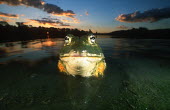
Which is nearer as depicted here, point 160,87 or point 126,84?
point 160,87

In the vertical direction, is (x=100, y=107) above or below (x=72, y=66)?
below

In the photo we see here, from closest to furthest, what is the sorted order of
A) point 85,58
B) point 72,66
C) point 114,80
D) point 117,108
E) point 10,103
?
point 117,108 → point 10,103 → point 85,58 → point 72,66 → point 114,80

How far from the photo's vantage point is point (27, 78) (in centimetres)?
491

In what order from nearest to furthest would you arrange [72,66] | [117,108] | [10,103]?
[117,108] < [10,103] < [72,66]

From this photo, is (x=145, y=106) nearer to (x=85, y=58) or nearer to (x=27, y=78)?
(x=85, y=58)

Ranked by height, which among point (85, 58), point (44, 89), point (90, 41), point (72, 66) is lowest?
point (44, 89)

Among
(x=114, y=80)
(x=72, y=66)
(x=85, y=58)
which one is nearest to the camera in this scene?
(x=85, y=58)

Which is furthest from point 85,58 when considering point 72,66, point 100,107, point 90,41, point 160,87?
point 160,87

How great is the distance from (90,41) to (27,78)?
282 centimetres

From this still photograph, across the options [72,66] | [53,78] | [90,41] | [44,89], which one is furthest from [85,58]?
[53,78]

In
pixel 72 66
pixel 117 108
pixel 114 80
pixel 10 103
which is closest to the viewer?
pixel 117 108

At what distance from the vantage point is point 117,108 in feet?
9.34

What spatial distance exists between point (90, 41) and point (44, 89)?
2.08m

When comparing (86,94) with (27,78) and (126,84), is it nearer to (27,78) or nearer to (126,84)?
(126,84)
